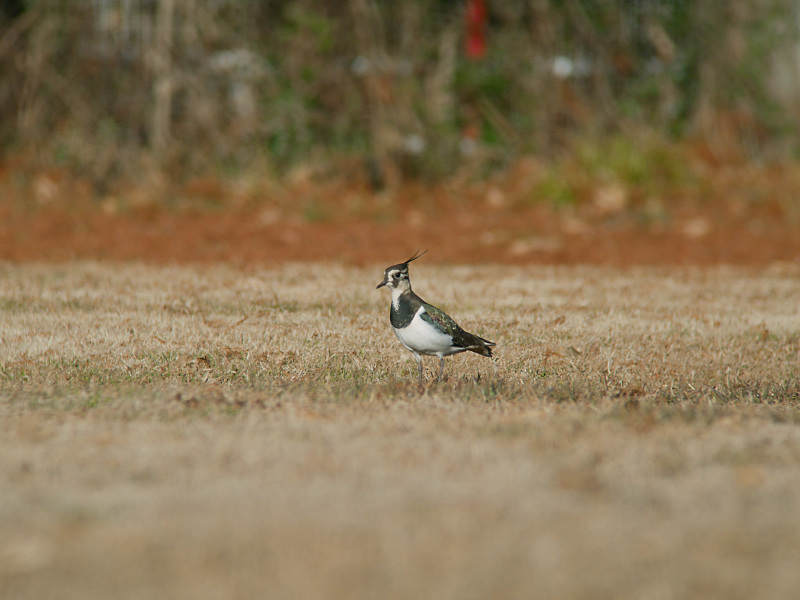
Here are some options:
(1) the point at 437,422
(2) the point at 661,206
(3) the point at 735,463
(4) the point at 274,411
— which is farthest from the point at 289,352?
(2) the point at 661,206

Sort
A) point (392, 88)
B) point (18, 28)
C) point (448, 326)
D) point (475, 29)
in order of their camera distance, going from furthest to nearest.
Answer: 1. point (475, 29)
2. point (18, 28)
3. point (392, 88)
4. point (448, 326)

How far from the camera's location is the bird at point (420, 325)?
5.17 metres

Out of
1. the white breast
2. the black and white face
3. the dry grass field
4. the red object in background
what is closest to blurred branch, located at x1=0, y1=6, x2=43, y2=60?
the red object in background

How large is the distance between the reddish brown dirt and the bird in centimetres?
476

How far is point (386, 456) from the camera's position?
3834 mm

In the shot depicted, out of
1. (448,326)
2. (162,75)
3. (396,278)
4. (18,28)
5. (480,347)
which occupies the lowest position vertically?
(480,347)

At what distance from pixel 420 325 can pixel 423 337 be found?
66 millimetres

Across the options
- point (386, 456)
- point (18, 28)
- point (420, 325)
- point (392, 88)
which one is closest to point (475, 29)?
point (392, 88)

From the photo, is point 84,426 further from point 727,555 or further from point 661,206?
point 661,206

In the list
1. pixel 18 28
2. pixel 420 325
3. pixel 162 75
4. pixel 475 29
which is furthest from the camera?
pixel 475 29

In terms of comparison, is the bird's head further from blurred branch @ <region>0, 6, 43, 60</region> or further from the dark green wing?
blurred branch @ <region>0, 6, 43, 60</region>

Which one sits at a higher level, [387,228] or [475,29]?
[475,29]

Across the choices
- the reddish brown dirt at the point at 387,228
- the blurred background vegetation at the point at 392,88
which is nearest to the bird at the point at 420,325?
the reddish brown dirt at the point at 387,228

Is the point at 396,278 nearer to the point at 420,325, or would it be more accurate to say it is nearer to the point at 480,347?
the point at 420,325
